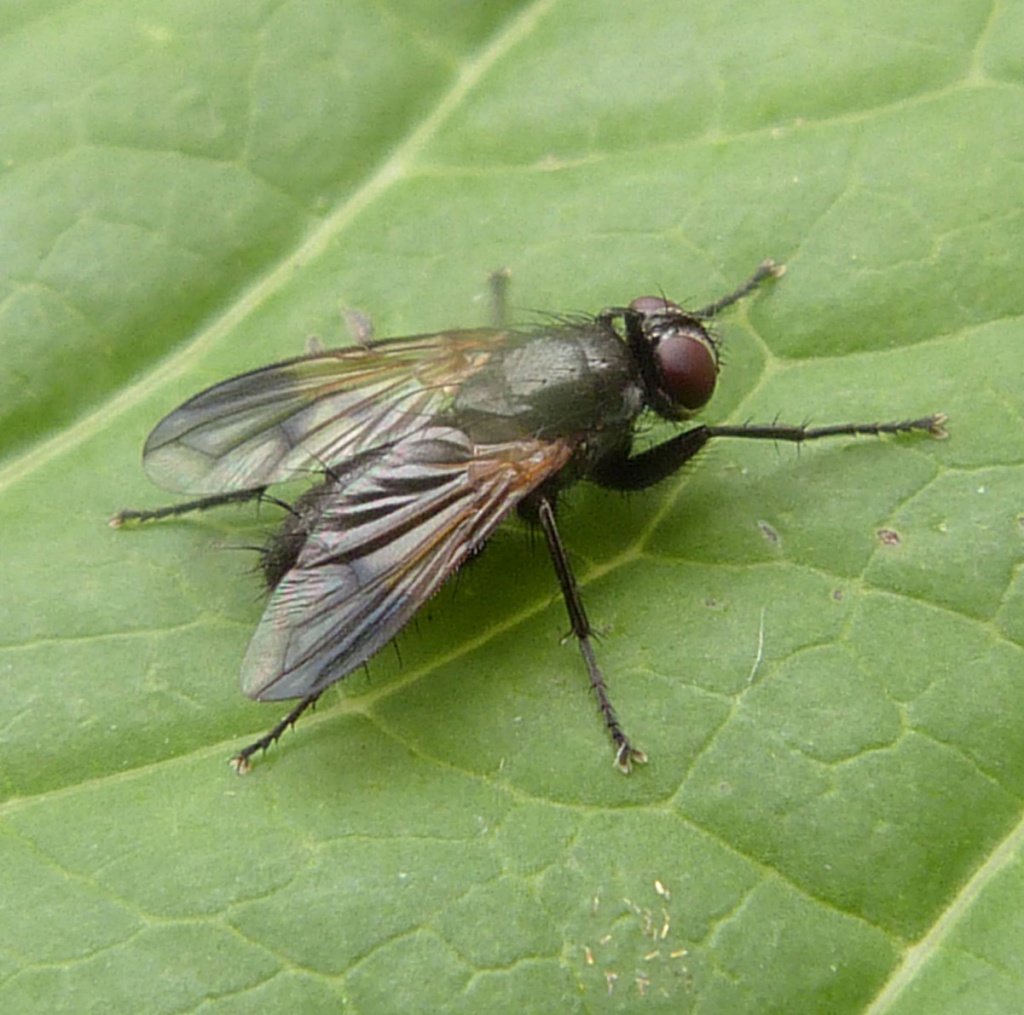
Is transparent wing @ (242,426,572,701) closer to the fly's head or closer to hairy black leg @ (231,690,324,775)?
hairy black leg @ (231,690,324,775)

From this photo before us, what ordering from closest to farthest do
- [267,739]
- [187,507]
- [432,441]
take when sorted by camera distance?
1. [267,739]
2. [432,441]
3. [187,507]

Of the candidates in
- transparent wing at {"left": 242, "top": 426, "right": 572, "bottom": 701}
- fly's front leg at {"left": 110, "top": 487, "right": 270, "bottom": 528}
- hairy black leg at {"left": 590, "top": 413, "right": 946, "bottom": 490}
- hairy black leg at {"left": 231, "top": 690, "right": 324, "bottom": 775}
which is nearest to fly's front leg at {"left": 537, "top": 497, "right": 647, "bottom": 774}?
transparent wing at {"left": 242, "top": 426, "right": 572, "bottom": 701}

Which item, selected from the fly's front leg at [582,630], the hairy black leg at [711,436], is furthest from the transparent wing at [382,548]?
the hairy black leg at [711,436]

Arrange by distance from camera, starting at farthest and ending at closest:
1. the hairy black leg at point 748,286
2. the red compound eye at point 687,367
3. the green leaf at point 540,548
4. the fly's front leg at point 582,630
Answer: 1. the hairy black leg at point 748,286
2. the red compound eye at point 687,367
3. the fly's front leg at point 582,630
4. the green leaf at point 540,548

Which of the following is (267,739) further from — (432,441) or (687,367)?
(687,367)

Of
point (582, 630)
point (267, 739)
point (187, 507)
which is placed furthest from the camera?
point (187, 507)

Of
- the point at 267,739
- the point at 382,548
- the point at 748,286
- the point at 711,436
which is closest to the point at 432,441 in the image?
the point at 382,548

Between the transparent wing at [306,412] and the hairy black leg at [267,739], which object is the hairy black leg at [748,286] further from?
the hairy black leg at [267,739]
